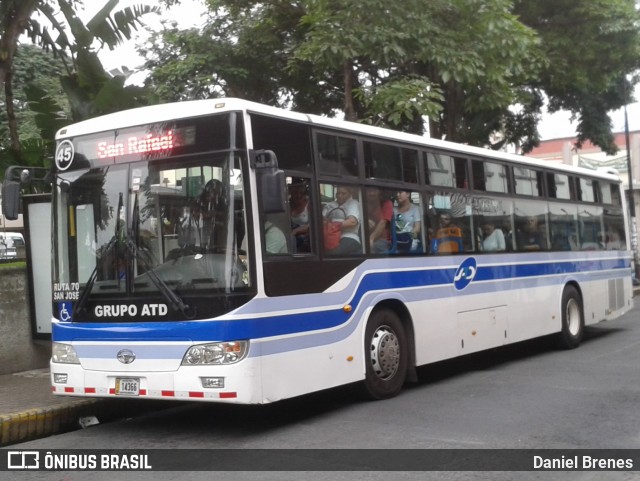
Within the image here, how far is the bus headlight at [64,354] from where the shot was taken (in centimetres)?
756

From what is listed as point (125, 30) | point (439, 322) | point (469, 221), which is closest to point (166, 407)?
point (439, 322)

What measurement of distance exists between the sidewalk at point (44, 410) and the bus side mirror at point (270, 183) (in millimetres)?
3115

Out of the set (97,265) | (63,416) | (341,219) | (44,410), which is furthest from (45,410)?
(341,219)

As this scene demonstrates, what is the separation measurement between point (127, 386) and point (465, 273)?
16.2ft

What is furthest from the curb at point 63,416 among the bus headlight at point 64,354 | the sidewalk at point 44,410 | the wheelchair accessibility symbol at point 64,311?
the wheelchair accessibility symbol at point 64,311

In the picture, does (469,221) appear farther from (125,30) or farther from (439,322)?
(125,30)

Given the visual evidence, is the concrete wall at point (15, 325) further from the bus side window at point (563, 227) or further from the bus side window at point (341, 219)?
the bus side window at point (563, 227)

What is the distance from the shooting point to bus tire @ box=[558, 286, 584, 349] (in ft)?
43.4

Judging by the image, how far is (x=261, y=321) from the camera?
23.1ft

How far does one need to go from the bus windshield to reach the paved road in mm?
1254

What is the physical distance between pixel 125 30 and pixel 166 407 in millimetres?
6146

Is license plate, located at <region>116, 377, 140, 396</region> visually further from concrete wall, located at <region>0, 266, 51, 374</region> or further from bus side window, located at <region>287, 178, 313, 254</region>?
concrete wall, located at <region>0, 266, 51, 374</region>

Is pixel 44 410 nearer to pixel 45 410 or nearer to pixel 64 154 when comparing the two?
pixel 45 410

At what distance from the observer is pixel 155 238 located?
7188 millimetres
